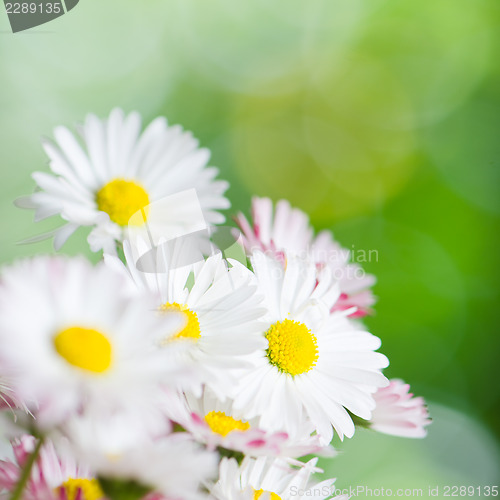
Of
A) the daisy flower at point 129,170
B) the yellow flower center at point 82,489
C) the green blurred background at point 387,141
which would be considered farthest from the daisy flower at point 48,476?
the green blurred background at point 387,141

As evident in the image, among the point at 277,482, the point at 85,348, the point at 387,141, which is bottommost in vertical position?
the point at 387,141

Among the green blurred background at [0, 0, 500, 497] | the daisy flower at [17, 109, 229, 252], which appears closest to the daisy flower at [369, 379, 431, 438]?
the daisy flower at [17, 109, 229, 252]

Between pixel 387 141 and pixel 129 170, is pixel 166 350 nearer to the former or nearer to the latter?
pixel 129 170

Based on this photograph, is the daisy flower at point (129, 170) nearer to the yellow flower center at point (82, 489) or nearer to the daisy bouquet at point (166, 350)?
the daisy bouquet at point (166, 350)

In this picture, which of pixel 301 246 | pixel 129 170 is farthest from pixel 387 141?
pixel 129 170

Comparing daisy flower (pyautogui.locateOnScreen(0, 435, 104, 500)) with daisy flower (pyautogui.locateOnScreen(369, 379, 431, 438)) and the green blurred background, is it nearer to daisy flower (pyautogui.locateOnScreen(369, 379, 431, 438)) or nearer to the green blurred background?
daisy flower (pyautogui.locateOnScreen(369, 379, 431, 438))

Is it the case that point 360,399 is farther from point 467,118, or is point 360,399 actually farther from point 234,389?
point 467,118
